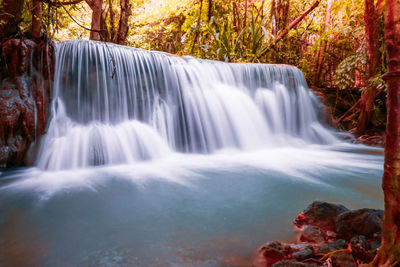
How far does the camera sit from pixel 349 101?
737 cm

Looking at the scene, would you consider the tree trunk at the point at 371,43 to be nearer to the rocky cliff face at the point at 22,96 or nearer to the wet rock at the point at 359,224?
the wet rock at the point at 359,224

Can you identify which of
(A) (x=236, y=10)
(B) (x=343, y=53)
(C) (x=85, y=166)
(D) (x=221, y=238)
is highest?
(A) (x=236, y=10)

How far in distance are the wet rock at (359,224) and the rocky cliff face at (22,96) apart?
3.86 metres

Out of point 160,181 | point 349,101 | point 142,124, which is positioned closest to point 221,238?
point 160,181

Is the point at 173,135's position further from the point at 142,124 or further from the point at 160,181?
the point at 160,181

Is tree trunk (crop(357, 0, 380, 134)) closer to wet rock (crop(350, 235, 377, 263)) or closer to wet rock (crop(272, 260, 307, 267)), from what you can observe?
wet rock (crop(350, 235, 377, 263))

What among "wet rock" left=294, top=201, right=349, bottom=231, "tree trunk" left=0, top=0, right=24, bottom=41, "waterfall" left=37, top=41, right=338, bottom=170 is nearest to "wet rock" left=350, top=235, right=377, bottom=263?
"wet rock" left=294, top=201, right=349, bottom=231

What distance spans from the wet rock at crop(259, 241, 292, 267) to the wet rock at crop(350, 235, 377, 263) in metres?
0.34

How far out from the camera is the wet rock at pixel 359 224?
1.52m

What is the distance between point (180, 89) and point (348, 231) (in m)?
4.25

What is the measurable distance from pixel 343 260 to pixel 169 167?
2864 millimetres

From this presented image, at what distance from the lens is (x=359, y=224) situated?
1.55 m

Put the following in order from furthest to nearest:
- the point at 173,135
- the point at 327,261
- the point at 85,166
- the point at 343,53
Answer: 1. the point at 343,53
2. the point at 173,135
3. the point at 85,166
4. the point at 327,261

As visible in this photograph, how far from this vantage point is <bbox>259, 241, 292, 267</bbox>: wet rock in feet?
4.92
